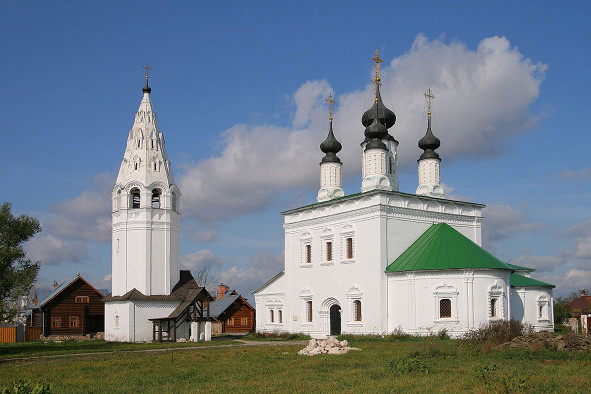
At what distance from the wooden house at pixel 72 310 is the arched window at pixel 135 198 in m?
8.51

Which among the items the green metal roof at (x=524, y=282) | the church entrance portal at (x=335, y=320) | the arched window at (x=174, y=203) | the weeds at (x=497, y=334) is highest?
the arched window at (x=174, y=203)

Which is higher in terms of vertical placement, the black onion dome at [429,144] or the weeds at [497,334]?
the black onion dome at [429,144]

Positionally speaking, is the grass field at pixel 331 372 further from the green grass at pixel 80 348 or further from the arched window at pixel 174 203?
the arched window at pixel 174 203

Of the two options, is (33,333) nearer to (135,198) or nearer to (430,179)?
(135,198)

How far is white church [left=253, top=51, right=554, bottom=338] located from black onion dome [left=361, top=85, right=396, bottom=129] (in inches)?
2.2

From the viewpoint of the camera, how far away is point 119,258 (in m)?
33.1

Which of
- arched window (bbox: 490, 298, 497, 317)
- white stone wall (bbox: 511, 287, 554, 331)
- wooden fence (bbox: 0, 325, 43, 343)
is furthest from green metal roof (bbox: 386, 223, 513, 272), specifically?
wooden fence (bbox: 0, 325, 43, 343)

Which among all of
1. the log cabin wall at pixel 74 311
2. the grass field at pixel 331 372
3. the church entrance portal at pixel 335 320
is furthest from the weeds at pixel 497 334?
the log cabin wall at pixel 74 311

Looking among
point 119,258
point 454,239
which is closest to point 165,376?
point 454,239

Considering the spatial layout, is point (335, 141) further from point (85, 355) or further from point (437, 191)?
point (85, 355)

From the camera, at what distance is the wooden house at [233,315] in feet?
143

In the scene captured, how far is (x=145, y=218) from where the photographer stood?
3259cm

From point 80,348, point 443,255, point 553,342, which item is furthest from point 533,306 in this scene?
point 80,348

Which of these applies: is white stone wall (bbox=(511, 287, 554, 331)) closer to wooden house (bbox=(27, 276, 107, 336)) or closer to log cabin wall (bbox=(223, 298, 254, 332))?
log cabin wall (bbox=(223, 298, 254, 332))
